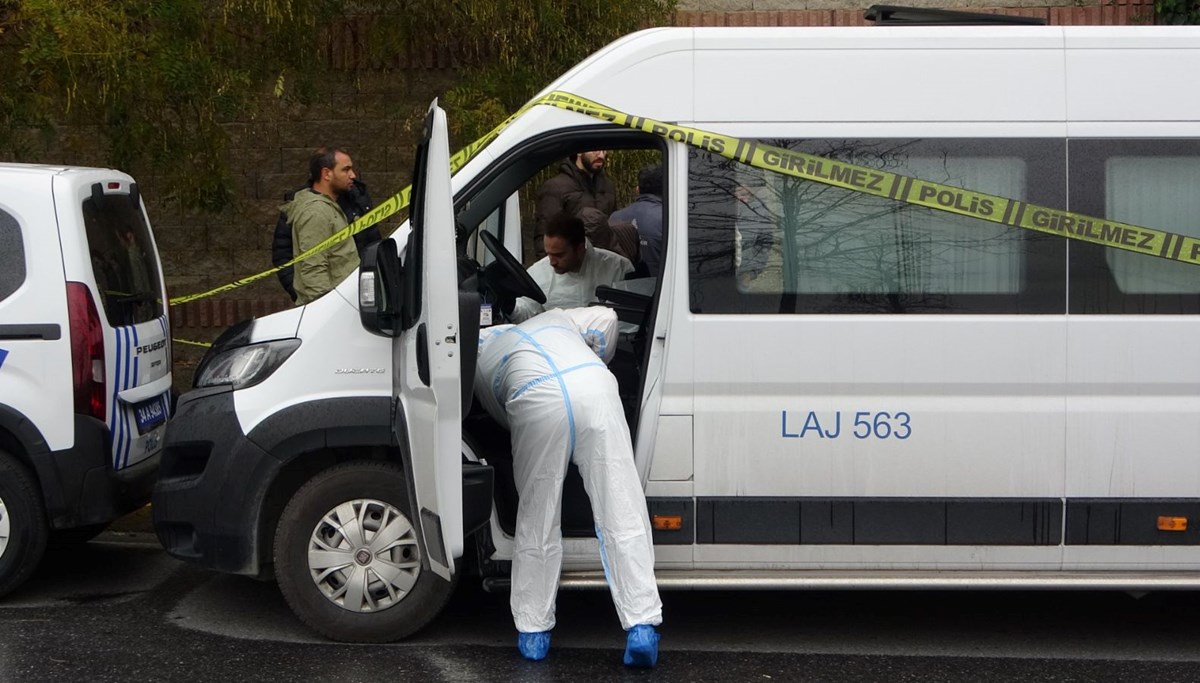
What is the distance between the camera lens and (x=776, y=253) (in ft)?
17.9

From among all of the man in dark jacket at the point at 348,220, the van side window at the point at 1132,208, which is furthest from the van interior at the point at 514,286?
the man in dark jacket at the point at 348,220

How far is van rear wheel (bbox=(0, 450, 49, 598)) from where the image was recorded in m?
6.06

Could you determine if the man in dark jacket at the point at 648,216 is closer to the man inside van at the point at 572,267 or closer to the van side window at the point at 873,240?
the man inside van at the point at 572,267

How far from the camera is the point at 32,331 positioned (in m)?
5.97

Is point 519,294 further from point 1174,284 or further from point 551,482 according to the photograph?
point 1174,284

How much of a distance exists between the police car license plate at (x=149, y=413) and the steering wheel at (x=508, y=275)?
1.72 m

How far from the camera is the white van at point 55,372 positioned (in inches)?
236

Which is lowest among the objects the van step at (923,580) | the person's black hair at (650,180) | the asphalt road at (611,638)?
the asphalt road at (611,638)

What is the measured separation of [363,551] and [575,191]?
319cm

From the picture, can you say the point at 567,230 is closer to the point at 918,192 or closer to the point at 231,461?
the point at 918,192

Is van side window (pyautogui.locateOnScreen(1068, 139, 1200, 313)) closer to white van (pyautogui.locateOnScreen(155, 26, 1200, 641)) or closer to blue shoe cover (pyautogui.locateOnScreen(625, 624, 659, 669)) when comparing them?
white van (pyautogui.locateOnScreen(155, 26, 1200, 641))

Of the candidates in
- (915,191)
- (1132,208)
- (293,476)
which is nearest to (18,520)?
(293,476)

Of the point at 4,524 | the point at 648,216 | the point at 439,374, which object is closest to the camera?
the point at 439,374

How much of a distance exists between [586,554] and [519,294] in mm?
1034
